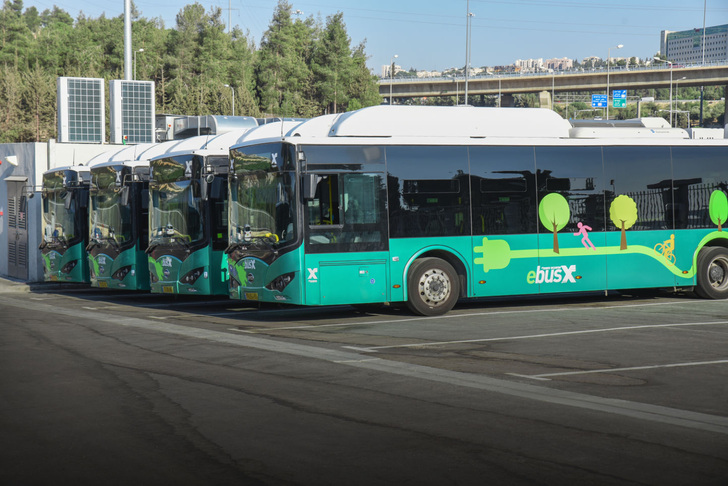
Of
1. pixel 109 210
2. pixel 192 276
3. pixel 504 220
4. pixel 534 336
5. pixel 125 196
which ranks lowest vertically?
pixel 534 336

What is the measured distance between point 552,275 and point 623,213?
2083 millimetres

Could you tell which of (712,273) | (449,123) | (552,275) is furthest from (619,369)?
(712,273)

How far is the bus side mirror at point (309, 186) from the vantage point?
15500 mm

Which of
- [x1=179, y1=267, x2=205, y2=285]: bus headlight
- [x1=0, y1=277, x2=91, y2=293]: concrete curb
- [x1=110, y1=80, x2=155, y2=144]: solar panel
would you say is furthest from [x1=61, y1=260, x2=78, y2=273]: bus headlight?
[x1=110, y1=80, x2=155, y2=144]: solar panel

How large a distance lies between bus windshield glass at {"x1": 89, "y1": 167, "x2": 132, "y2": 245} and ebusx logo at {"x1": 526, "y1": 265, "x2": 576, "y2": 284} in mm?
10065

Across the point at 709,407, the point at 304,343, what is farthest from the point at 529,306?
the point at 709,407

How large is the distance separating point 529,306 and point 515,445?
11.7 m

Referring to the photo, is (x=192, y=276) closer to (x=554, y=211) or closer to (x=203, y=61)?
(x=554, y=211)

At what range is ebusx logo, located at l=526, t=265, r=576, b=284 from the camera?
17.7m

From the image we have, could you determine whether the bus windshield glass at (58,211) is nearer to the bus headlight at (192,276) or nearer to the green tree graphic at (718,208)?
the bus headlight at (192,276)

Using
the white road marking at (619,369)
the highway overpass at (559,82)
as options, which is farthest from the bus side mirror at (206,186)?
the highway overpass at (559,82)

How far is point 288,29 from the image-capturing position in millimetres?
110500

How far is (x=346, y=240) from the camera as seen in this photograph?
16031 millimetres

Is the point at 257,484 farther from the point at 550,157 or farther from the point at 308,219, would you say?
the point at 550,157
